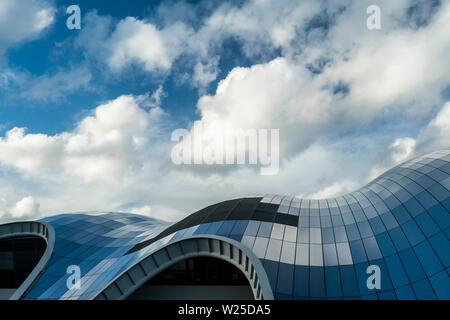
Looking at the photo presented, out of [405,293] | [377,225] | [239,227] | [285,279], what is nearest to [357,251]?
[377,225]

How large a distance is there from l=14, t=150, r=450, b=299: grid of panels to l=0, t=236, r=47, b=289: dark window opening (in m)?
4.90

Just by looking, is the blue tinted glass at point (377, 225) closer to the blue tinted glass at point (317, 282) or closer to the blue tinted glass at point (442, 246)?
the blue tinted glass at point (442, 246)

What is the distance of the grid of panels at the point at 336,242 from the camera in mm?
18031

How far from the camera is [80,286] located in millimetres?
25859

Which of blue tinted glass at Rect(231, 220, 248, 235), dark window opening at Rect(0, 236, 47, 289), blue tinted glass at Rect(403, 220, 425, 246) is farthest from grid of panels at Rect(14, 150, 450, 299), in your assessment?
dark window opening at Rect(0, 236, 47, 289)

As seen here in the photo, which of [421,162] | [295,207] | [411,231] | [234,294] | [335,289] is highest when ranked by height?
[421,162]

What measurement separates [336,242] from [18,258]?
1805 inches

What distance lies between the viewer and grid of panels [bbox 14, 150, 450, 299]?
59.2 feet

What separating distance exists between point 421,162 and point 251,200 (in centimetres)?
2222

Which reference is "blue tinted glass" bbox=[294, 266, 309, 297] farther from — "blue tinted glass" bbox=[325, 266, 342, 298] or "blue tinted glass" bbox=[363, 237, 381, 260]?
"blue tinted glass" bbox=[363, 237, 381, 260]
